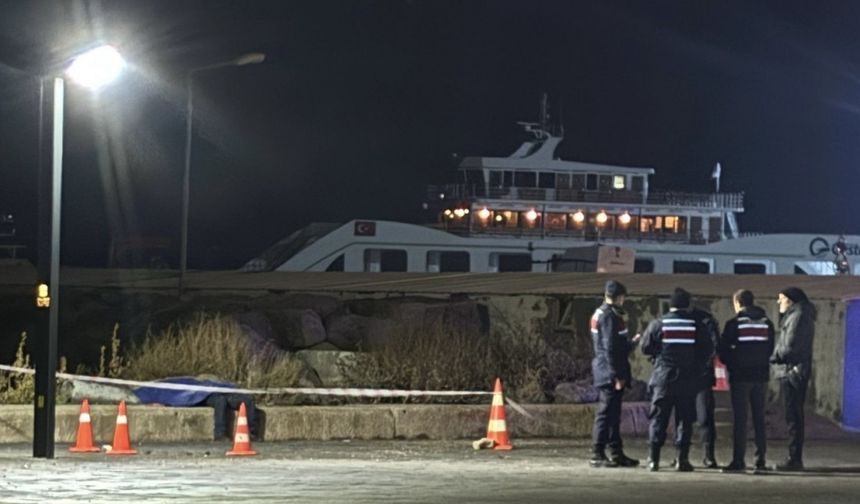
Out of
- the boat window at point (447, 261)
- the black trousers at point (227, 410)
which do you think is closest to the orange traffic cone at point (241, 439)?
the black trousers at point (227, 410)

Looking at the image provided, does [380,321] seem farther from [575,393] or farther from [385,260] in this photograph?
[385,260]

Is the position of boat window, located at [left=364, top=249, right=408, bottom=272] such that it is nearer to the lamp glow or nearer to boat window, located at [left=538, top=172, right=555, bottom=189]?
boat window, located at [left=538, top=172, right=555, bottom=189]

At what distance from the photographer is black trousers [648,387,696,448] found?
44.3 feet

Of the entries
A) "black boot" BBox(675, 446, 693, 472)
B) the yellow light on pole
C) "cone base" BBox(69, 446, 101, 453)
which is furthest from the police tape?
"black boot" BBox(675, 446, 693, 472)

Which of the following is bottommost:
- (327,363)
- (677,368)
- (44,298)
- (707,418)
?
(327,363)

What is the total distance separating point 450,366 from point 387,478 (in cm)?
647

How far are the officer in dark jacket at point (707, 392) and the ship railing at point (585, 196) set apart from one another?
1817 inches

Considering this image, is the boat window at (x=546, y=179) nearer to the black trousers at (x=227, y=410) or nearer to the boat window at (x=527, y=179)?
the boat window at (x=527, y=179)

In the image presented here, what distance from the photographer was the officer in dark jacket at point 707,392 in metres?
13.6

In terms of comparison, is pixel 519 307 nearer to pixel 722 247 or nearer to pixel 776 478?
pixel 776 478

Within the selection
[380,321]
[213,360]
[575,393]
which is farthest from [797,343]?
[380,321]

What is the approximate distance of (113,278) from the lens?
33594mm

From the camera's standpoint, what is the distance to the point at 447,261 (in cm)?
5756

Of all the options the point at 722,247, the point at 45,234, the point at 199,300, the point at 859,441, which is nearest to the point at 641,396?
the point at 859,441
